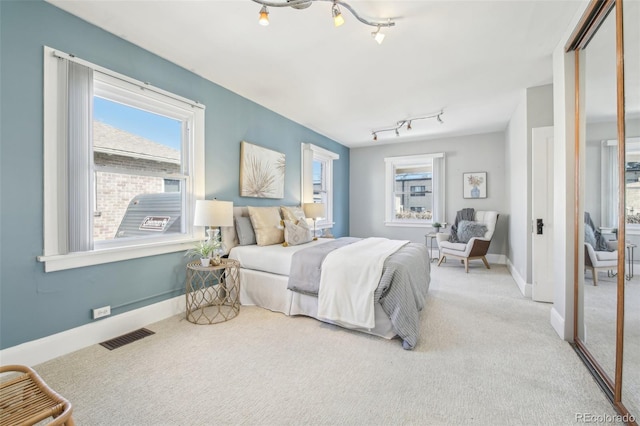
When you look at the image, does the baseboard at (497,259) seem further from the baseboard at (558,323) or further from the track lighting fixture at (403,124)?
the baseboard at (558,323)

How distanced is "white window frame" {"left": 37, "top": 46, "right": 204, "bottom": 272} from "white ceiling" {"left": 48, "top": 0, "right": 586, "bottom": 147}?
385 millimetres

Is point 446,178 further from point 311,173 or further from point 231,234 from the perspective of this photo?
point 231,234

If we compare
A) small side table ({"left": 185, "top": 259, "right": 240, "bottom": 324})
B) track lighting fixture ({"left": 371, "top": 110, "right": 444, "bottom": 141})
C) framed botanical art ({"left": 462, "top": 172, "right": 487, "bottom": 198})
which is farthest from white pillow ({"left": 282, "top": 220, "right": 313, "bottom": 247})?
framed botanical art ({"left": 462, "top": 172, "right": 487, "bottom": 198})

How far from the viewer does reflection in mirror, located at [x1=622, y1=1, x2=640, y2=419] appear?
1.45 meters

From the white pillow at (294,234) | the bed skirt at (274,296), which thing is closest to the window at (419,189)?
the white pillow at (294,234)

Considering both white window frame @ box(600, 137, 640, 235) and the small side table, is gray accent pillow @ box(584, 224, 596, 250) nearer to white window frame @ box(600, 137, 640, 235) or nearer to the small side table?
white window frame @ box(600, 137, 640, 235)

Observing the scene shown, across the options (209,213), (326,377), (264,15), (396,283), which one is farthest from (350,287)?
(264,15)

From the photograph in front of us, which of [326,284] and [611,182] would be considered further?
[326,284]

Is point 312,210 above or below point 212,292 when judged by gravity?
above

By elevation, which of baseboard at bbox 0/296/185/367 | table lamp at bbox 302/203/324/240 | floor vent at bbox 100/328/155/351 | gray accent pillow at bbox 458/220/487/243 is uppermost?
table lamp at bbox 302/203/324/240

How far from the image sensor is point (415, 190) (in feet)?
20.8

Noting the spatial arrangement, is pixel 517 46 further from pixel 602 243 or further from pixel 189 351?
pixel 189 351

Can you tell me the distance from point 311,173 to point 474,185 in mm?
3248

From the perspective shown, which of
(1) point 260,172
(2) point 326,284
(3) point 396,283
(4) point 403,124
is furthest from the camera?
(4) point 403,124
